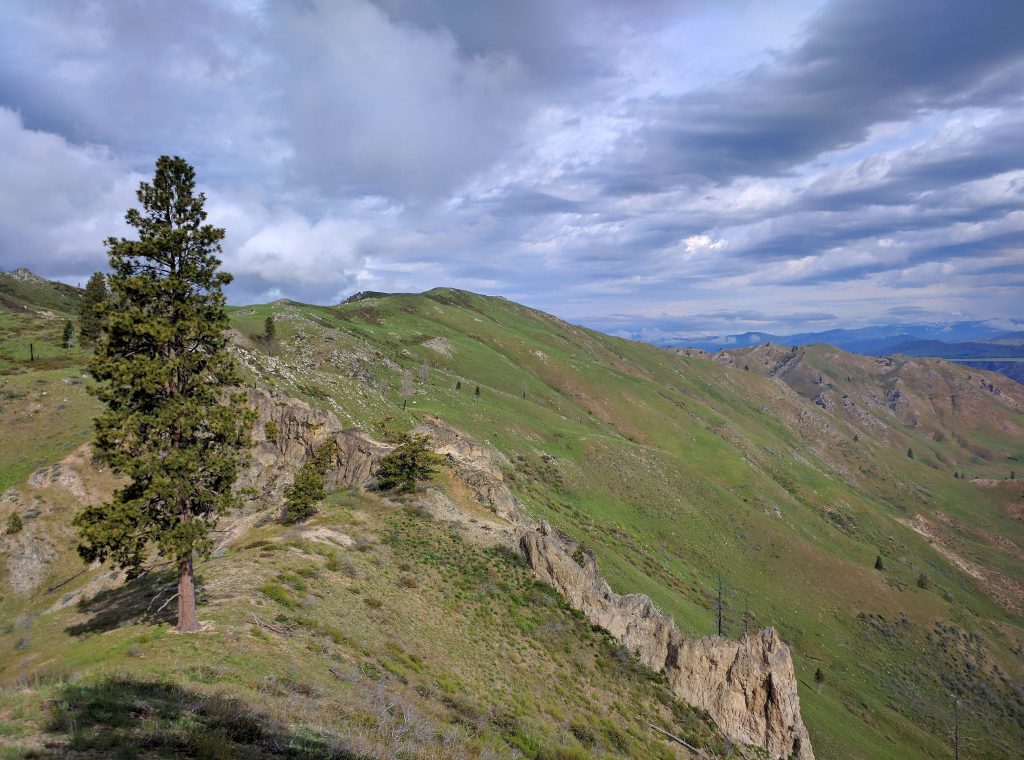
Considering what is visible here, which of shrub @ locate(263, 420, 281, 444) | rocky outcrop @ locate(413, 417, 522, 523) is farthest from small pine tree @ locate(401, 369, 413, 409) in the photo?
shrub @ locate(263, 420, 281, 444)

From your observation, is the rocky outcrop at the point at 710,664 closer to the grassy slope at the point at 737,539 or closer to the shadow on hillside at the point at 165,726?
the grassy slope at the point at 737,539

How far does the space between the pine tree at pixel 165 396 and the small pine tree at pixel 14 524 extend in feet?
131

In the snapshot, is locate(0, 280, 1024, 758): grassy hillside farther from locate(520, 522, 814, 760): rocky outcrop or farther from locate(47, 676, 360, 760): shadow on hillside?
locate(47, 676, 360, 760): shadow on hillside

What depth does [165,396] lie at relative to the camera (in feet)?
64.0

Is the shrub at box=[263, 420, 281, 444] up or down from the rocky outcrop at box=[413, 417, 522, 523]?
up

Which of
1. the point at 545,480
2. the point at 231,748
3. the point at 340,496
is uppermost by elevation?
the point at 231,748

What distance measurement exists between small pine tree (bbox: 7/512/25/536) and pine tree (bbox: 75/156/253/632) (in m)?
39.8

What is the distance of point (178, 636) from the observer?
18859mm

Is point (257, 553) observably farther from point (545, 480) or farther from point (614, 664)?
point (545, 480)

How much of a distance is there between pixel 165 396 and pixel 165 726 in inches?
467

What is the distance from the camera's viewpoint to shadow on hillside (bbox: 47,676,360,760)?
11.0 metres

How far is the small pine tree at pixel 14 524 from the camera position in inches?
1791

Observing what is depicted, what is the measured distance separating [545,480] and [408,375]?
45.0 m

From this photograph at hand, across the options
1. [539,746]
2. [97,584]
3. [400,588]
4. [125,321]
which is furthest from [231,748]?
Result: [97,584]
